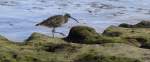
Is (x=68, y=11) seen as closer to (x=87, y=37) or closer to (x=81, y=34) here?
(x=81, y=34)

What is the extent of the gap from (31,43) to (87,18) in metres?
11.5

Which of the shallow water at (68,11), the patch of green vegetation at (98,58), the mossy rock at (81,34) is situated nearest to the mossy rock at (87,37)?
the mossy rock at (81,34)

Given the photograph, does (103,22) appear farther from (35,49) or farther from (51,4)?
→ (35,49)

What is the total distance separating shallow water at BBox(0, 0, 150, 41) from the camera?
766 inches

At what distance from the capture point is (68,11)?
2567 cm

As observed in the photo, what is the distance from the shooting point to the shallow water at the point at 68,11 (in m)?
19.5

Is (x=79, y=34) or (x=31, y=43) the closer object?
(x=31, y=43)

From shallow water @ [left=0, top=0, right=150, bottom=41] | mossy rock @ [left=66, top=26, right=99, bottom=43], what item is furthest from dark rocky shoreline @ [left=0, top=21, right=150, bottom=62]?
shallow water @ [left=0, top=0, right=150, bottom=41]

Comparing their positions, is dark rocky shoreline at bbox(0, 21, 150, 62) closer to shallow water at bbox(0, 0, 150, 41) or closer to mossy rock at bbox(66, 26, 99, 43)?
mossy rock at bbox(66, 26, 99, 43)

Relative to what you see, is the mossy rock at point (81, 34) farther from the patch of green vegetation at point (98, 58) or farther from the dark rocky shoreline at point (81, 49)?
the patch of green vegetation at point (98, 58)

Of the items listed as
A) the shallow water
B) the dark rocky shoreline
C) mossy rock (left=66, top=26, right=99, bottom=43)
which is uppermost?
the dark rocky shoreline

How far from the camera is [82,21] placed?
877 inches

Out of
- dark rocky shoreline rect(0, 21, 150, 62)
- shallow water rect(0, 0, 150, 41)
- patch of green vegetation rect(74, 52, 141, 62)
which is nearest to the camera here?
patch of green vegetation rect(74, 52, 141, 62)

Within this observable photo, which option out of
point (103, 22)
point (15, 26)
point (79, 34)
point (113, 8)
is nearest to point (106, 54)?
point (79, 34)
